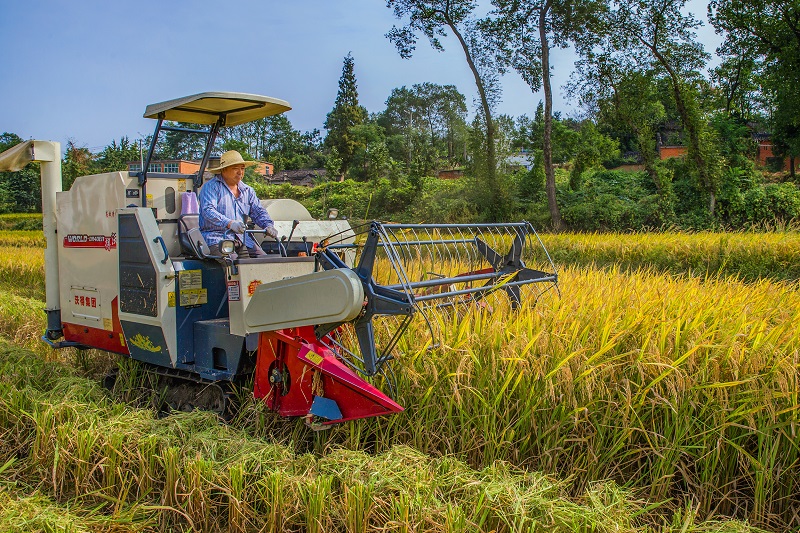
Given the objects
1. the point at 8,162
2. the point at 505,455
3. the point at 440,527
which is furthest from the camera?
the point at 8,162

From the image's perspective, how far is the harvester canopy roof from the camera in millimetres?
4910

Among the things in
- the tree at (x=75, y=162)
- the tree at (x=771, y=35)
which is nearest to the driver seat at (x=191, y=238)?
the tree at (x=771, y=35)

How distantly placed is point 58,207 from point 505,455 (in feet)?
14.8

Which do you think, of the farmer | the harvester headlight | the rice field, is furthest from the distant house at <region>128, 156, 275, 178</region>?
the rice field

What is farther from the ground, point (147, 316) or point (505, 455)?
point (147, 316)

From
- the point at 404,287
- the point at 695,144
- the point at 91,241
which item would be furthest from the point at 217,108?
the point at 695,144

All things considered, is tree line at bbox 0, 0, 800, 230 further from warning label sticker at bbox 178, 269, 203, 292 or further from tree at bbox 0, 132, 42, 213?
tree at bbox 0, 132, 42, 213

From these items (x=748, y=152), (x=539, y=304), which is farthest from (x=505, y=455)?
(x=748, y=152)

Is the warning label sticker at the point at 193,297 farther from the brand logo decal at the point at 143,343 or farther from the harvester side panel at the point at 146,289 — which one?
the brand logo decal at the point at 143,343

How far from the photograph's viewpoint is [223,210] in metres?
5.11

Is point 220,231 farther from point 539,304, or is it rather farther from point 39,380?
point 539,304

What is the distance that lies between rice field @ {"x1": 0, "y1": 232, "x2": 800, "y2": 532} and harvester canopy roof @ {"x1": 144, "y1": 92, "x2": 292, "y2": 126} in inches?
89.4

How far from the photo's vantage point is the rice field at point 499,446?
3053mm

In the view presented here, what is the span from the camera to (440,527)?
2.81 metres
